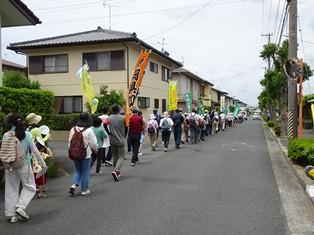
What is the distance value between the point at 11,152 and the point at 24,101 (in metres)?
6.31

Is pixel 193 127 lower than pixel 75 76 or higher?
lower

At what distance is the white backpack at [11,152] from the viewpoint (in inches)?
225

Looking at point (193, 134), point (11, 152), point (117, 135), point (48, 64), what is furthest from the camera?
point (48, 64)

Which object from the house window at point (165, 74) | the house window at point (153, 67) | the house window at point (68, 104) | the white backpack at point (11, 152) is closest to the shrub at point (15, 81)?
the house window at point (68, 104)

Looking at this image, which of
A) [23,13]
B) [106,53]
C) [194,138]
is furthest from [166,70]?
[23,13]

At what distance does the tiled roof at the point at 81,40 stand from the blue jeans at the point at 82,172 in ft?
50.5

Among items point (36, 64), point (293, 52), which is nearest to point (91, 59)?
point (36, 64)

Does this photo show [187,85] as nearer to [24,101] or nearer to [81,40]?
[81,40]

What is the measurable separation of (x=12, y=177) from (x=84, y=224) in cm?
141

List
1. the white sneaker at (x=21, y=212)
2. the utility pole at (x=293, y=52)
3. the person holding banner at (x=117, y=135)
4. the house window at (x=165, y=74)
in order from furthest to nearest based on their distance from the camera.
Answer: the house window at (x=165, y=74), the utility pole at (x=293, y=52), the person holding banner at (x=117, y=135), the white sneaker at (x=21, y=212)

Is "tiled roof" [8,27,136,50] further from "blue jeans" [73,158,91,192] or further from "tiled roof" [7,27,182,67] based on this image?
"blue jeans" [73,158,91,192]

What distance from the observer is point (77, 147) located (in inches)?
289

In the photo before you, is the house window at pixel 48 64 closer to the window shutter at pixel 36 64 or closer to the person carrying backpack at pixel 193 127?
the window shutter at pixel 36 64

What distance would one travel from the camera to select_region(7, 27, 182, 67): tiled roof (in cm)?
2266
